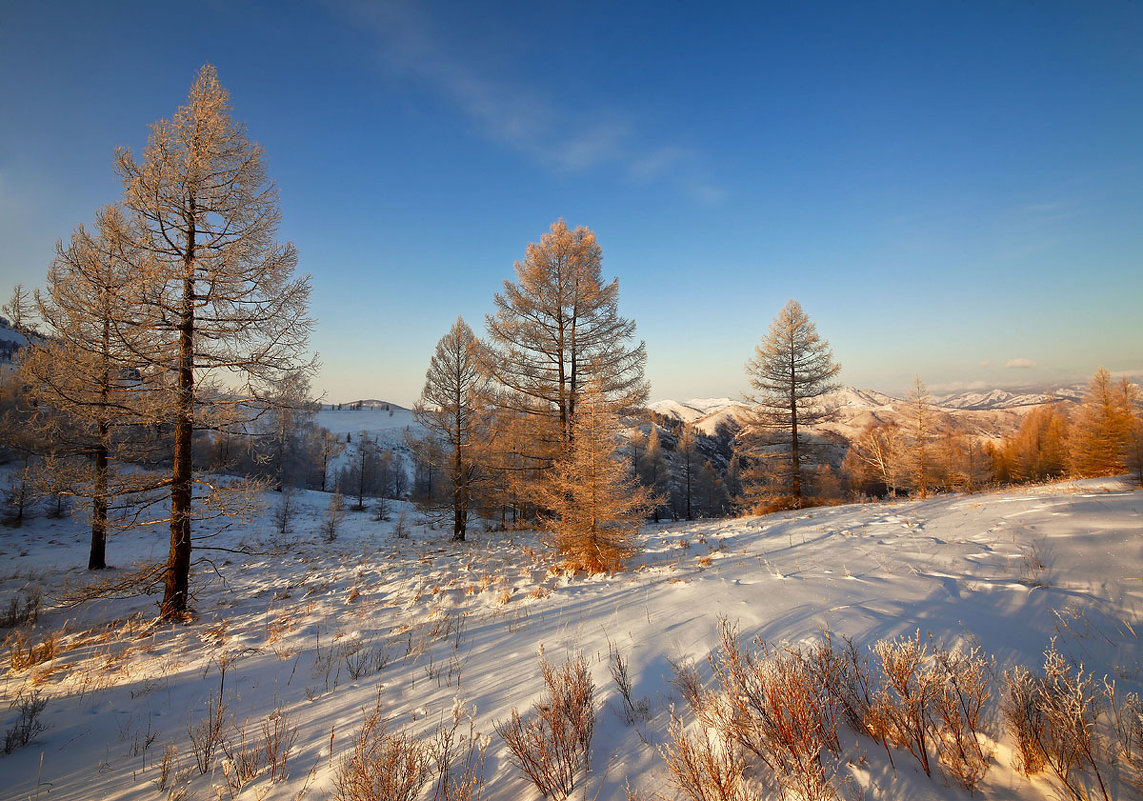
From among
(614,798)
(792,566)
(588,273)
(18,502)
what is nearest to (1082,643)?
(792,566)

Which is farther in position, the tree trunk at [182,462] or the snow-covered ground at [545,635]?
the tree trunk at [182,462]

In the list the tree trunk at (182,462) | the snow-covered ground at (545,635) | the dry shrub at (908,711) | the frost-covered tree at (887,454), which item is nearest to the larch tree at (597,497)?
the snow-covered ground at (545,635)

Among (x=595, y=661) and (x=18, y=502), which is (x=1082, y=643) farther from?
(x=18, y=502)

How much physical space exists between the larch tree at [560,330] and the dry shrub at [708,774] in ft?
33.6

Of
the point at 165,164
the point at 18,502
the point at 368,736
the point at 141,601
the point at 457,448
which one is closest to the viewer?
the point at 368,736

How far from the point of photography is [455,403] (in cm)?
1598

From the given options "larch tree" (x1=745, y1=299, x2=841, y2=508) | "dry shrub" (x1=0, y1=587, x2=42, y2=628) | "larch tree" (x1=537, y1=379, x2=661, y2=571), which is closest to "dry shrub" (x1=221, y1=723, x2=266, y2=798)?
"larch tree" (x1=537, y1=379, x2=661, y2=571)

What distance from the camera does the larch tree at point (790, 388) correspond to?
58.2 feet

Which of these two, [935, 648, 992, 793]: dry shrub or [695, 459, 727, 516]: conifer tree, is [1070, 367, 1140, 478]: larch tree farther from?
[935, 648, 992, 793]: dry shrub

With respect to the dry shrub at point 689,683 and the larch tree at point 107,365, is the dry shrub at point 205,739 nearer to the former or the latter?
the dry shrub at point 689,683

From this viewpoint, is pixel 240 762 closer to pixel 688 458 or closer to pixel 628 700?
pixel 628 700

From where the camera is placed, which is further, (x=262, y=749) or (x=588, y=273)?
(x=588, y=273)

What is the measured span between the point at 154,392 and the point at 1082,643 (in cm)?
1236

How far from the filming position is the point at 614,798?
212cm
